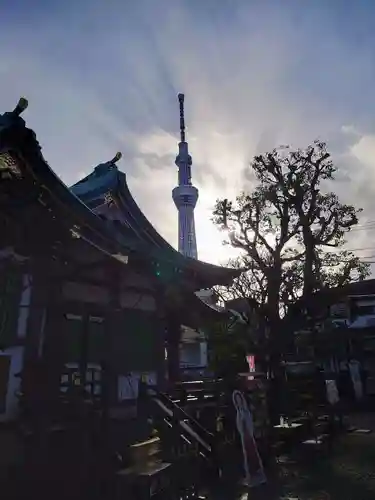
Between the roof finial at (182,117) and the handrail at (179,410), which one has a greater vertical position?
the roof finial at (182,117)

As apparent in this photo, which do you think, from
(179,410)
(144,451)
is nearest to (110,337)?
(179,410)

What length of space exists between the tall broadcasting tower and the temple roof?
200 feet

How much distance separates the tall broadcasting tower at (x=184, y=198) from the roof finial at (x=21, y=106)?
6693 cm

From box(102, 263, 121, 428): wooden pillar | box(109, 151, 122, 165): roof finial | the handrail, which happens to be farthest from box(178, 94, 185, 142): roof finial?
the handrail

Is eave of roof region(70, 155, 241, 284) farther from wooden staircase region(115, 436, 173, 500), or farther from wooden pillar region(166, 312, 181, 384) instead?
wooden staircase region(115, 436, 173, 500)

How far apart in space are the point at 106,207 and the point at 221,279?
4327 millimetres

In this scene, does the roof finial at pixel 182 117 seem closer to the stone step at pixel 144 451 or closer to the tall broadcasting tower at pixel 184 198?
the tall broadcasting tower at pixel 184 198

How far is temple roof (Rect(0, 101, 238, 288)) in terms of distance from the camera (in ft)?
27.0

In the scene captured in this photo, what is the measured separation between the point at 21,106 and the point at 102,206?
5.12 metres

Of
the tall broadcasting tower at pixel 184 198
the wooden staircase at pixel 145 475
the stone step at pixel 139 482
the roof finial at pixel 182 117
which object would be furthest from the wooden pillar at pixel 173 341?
the roof finial at pixel 182 117

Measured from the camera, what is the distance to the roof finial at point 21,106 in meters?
8.13

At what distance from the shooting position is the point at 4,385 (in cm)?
763

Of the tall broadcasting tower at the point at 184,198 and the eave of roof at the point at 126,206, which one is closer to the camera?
the eave of roof at the point at 126,206

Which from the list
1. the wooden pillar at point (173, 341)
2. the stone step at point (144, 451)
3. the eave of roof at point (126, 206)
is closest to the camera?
the stone step at point (144, 451)
